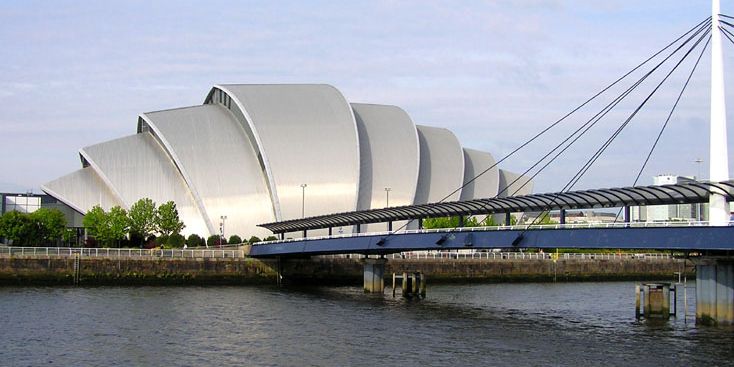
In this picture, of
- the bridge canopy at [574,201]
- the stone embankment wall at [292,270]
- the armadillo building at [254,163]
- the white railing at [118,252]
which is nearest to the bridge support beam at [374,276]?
the bridge canopy at [574,201]

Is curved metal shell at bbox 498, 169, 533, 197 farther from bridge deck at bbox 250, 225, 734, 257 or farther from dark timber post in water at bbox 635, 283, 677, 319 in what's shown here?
dark timber post in water at bbox 635, 283, 677, 319

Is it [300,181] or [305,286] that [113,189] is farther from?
[305,286]

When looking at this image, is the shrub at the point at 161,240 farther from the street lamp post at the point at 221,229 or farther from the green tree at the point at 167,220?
the street lamp post at the point at 221,229

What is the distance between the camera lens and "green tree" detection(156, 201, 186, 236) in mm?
96625

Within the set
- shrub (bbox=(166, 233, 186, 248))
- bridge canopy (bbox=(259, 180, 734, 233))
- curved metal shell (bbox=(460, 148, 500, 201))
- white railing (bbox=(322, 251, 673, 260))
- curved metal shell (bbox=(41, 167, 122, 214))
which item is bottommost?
white railing (bbox=(322, 251, 673, 260))

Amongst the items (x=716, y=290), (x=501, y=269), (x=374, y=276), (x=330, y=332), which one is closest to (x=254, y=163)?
(x=501, y=269)

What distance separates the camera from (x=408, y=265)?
8538 cm

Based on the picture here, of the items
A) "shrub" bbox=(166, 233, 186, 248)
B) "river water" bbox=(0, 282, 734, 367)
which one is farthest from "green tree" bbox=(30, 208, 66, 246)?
"river water" bbox=(0, 282, 734, 367)

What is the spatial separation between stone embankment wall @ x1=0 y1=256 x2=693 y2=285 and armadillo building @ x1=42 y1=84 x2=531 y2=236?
19627 millimetres

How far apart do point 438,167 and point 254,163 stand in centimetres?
2325

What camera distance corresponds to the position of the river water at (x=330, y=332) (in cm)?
3797

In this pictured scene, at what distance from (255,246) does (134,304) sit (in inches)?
882

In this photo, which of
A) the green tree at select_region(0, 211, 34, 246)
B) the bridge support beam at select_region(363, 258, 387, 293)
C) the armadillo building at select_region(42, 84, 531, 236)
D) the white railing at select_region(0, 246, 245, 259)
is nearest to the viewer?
the bridge support beam at select_region(363, 258, 387, 293)

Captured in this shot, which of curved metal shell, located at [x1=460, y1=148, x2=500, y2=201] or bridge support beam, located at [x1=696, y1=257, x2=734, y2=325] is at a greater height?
curved metal shell, located at [x1=460, y1=148, x2=500, y2=201]
